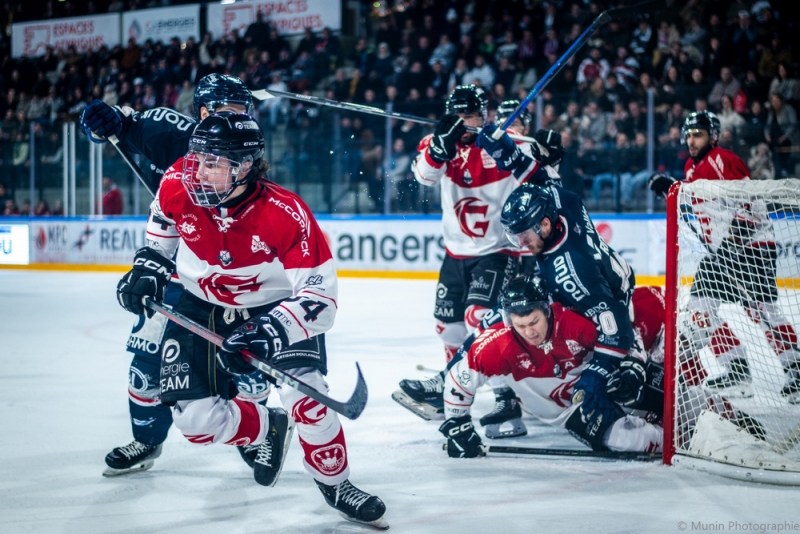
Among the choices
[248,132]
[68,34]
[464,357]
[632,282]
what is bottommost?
[464,357]

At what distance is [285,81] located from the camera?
10.8 m

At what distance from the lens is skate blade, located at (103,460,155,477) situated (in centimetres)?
265

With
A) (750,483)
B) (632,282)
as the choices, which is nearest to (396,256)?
(632,282)

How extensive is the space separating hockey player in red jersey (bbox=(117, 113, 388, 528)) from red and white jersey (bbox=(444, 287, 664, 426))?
0.72 m

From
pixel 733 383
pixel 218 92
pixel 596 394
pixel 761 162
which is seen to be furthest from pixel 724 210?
pixel 761 162

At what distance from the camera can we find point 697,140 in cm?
395

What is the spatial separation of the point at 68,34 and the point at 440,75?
705 centimetres

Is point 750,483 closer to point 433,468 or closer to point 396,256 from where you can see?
point 433,468

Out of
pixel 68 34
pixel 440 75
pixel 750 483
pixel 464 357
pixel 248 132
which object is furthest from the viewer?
pixel 68 34

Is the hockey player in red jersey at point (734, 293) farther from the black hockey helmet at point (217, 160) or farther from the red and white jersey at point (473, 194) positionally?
the black hockey helmet at point (217, 160)

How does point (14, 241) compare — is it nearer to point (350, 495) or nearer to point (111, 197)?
point (111, 197)

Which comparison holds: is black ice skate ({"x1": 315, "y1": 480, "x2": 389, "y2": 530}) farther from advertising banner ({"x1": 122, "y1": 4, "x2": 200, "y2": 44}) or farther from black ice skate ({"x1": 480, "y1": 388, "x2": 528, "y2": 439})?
advertising banner ({"x1": 122, "y1": 4, "x2": 200, "y2": 44})

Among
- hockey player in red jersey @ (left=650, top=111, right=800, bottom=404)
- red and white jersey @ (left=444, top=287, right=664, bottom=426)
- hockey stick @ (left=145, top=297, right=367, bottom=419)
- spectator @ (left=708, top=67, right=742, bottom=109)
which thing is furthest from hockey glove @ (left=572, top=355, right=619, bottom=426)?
spectator @ (left=708, top=67, right=742, bottom=109)

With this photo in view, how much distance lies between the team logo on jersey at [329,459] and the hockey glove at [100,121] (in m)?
1.41
